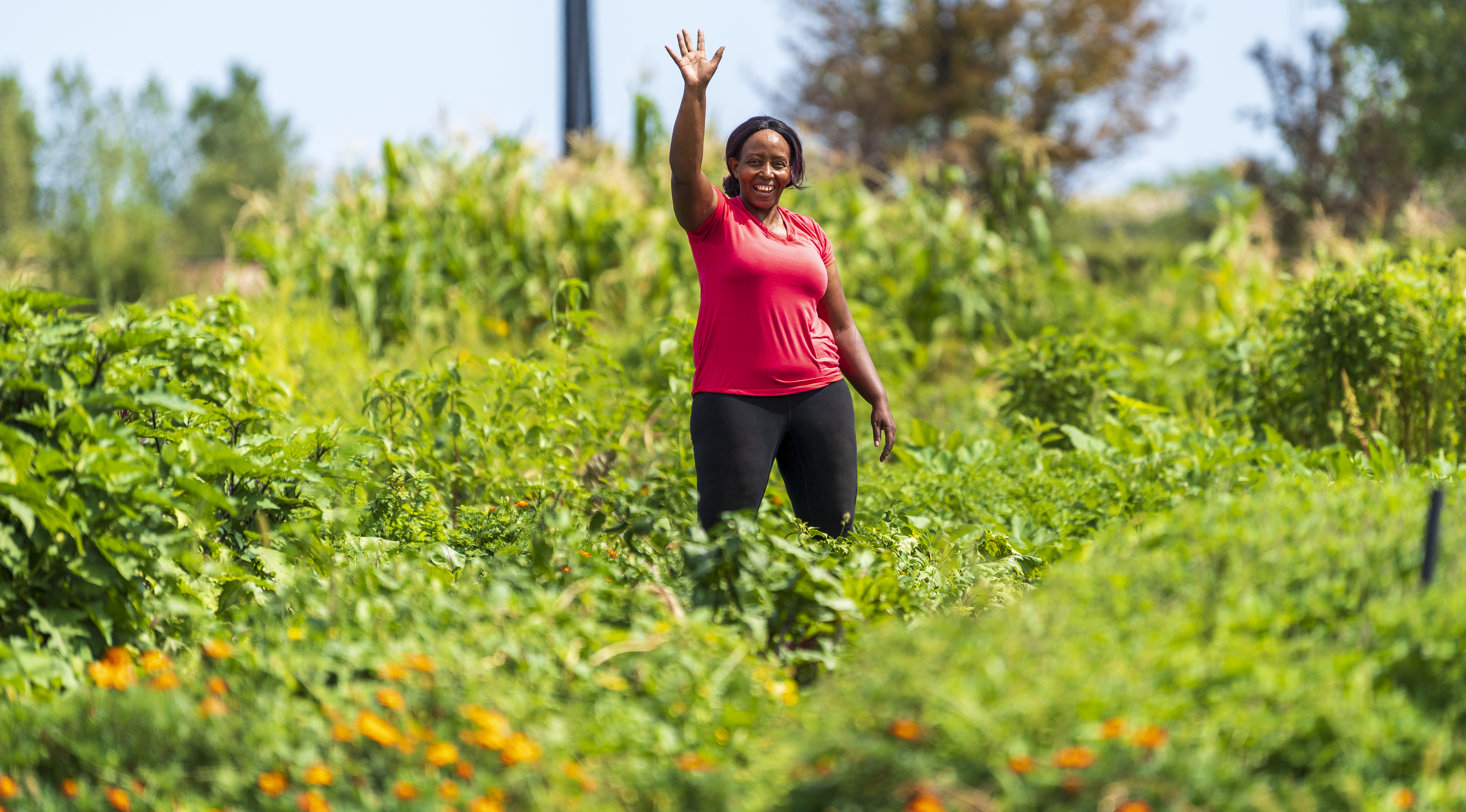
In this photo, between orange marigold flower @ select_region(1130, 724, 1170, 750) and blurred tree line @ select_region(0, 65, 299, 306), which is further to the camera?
blurred tree line @ select_region(0, 65, 299, 306)

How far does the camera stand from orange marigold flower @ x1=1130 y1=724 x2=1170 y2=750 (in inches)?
66.8

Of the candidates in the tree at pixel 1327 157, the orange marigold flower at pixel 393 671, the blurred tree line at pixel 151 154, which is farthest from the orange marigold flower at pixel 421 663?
the blurred tree line at pixel 151 154

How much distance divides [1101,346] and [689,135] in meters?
3.47

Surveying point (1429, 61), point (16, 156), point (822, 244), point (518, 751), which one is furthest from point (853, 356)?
point (16, 156)

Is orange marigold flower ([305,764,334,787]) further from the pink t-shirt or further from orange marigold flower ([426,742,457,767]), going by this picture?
the pink t-shirt

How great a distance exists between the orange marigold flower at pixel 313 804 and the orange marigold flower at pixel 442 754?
0.19m

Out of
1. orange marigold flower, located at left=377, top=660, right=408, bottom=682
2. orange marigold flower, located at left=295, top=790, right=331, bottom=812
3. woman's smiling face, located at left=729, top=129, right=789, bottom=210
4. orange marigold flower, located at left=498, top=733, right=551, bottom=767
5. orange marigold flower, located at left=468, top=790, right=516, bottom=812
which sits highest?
woman's smiling face, located at left=729, top=129, right=789, bottom=210

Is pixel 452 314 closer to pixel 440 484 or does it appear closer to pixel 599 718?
pixel 440 484

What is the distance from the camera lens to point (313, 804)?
6.19ft

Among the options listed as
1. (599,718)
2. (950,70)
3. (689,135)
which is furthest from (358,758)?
(950,70)

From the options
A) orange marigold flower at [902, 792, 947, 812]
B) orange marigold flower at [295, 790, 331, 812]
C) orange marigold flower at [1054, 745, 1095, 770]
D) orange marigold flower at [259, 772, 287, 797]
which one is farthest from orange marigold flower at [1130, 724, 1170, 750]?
orange marigold flower at [259, 772, 287, 797]

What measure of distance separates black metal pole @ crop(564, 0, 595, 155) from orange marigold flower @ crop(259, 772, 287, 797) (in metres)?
9.07

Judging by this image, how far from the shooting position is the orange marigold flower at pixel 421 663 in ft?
6.81

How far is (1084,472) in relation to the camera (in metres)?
4.67
